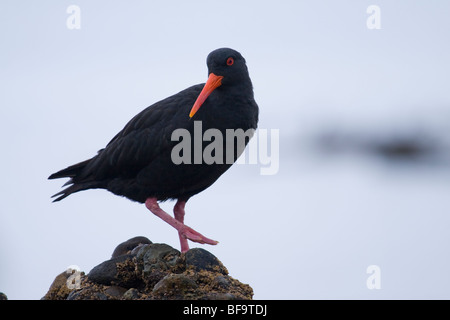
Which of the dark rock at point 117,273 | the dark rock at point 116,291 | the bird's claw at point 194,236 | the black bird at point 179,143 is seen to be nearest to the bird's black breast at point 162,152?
the black bird at point 179,143

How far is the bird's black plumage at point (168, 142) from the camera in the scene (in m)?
9.16

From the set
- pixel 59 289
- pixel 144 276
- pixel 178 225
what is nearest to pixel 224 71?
pixel 178 225

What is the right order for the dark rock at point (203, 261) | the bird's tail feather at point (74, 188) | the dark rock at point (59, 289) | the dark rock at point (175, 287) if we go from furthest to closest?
the bird's tail feather at point (74, 188)
the dark rock at point (59, 289)
the dark rock at point (203, 261)
the dark rock at point (175, 287)

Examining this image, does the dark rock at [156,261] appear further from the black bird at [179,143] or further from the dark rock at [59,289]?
the black bird at [179,143]

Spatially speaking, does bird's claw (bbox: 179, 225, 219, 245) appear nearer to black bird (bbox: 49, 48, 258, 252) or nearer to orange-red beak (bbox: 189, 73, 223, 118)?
black bird (bbox: 49, 48, 258, 252)

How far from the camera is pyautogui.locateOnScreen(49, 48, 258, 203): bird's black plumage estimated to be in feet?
30.0

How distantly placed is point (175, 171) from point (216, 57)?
168cm

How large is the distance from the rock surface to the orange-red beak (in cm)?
206

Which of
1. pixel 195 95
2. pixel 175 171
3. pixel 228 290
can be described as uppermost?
pixel 195 95

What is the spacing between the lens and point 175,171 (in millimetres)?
9273

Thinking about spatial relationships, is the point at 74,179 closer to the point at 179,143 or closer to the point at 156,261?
the point at 179,143
